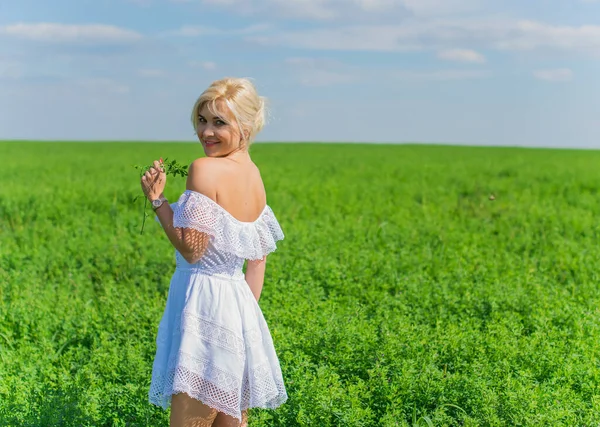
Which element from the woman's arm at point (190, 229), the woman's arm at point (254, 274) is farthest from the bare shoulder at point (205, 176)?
the woman's arm at point (254, 274)

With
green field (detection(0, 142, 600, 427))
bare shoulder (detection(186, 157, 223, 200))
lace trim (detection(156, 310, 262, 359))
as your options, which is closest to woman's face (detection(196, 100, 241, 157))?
bare shoulder (detection(186, 157, 223, 200))

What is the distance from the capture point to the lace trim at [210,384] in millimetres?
3869

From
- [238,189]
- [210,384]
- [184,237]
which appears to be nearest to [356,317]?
[210,384]

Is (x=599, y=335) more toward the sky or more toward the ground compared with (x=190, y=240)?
more toward the ground

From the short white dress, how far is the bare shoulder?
0.12 feet

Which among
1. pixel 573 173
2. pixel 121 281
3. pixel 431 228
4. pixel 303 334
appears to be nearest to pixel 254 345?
pixel 303 334

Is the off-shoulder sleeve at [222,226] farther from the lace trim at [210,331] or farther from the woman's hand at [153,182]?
the lace trim at [210,331]

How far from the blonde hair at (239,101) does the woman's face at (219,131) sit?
24mm

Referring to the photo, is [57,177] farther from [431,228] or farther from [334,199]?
[431,228]

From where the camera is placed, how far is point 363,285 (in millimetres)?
8250

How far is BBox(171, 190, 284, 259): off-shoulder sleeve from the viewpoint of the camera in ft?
12.3

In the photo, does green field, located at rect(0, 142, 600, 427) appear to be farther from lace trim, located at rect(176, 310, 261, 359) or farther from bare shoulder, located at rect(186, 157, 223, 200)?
bare shoulder, located at rect(186, 157, 223, 200)

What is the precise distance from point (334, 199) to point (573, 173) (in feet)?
39.3

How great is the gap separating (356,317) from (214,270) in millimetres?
3160
